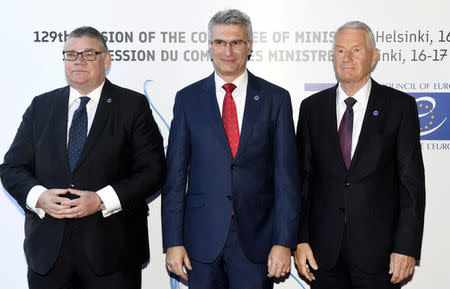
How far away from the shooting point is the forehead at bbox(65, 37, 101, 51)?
2.71m

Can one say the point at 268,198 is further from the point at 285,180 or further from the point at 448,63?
the point at 448,63

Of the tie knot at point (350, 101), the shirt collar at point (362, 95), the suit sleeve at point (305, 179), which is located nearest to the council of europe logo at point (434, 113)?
the shirt collar at point (362, 95)

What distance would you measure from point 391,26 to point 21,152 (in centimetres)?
263

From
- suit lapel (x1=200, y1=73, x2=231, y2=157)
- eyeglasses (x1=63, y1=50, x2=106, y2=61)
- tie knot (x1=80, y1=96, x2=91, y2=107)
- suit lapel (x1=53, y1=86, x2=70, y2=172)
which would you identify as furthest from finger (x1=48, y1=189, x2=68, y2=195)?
suit lapel (x1=200, y1=73, x2=231, y2=157)

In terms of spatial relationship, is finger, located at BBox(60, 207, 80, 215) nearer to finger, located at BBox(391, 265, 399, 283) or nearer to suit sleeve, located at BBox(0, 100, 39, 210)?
suit sleeve, located at BBox(0, 100, 39, 210)

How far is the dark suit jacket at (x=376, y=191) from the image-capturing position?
8.36 feet

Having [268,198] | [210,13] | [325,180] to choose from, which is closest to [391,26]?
[210,13]

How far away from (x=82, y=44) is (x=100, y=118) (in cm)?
43

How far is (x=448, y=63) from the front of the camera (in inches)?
142

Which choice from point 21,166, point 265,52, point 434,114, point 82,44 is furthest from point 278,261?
point 434,114

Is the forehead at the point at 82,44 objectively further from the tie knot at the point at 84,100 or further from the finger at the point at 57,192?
the finger at the point at 57,192

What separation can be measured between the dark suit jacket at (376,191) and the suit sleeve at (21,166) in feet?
5.12

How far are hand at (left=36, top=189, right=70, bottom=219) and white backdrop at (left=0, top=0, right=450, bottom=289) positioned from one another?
1284mm

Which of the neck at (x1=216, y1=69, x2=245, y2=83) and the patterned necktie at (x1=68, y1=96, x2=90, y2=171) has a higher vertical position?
the neck at (x1=216, y1=69, x2=245, y2=83)
